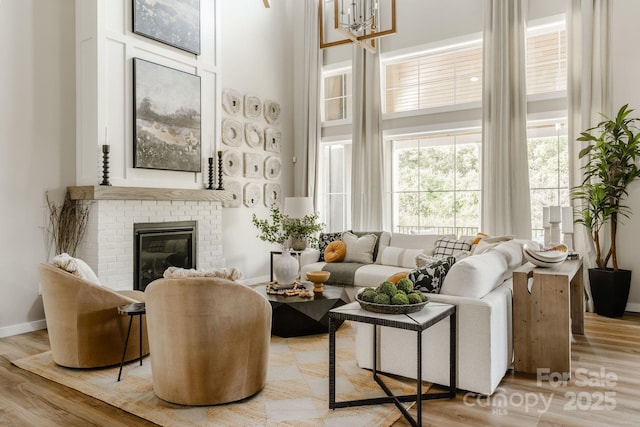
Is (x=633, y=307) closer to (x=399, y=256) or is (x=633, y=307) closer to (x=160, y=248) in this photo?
(x=399, y=256)

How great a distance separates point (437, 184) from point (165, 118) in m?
3.73

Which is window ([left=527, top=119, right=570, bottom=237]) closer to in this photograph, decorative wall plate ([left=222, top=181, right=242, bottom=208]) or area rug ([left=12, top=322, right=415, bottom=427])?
area rug ([left=12, top=322, right=415, bottom=427])

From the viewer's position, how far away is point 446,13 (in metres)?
6.05

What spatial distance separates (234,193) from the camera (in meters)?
6.36

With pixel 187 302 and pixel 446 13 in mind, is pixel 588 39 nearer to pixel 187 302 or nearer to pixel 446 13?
pixel 446 13

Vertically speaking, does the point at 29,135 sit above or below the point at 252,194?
above

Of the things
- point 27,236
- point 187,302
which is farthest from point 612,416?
point 27,236

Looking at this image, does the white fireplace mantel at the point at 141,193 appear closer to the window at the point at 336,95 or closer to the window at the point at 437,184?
the window at the point at 336,95

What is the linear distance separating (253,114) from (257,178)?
0.96m

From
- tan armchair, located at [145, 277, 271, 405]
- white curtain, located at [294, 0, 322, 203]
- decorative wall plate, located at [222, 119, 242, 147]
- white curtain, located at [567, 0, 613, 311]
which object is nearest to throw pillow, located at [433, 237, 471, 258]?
white curtain, located at [567, 0, 613, 311]

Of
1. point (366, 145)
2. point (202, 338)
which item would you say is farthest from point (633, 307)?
point (202, 338)

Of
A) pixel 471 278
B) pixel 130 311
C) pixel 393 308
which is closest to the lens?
pixel 393 308

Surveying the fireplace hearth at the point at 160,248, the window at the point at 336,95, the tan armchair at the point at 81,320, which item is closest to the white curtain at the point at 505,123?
the window at the point at 336,95

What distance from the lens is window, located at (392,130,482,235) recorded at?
20.0 feet
